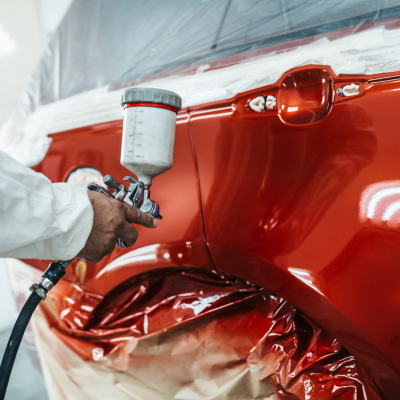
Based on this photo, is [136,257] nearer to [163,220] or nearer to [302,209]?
[163,220]

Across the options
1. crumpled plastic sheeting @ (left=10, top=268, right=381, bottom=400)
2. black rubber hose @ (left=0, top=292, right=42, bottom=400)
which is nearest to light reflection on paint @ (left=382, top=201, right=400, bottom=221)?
crumpled plastic sheeting @ (left=10, top=268, right=381, bottom=400)

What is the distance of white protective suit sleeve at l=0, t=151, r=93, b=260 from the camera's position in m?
0.61

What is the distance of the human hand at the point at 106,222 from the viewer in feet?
2.37

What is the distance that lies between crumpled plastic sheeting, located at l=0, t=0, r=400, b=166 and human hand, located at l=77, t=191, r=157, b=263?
0.35m

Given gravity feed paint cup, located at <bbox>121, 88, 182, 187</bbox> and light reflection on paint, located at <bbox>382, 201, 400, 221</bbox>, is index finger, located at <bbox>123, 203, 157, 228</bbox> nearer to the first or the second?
gravity feed paint cup, located at <bbox>121, 88, 182, 187</bbox>

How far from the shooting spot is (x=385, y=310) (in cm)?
62

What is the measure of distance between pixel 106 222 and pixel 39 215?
133 mm

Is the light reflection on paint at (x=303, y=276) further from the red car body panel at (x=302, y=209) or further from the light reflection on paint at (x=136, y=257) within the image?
the light reflection on paint at (x=136, y=257)

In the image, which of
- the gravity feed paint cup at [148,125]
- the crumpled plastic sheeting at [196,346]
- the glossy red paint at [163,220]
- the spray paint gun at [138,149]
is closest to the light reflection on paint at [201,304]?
the crumpled plastic sheeting at [196,346]

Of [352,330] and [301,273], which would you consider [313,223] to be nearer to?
[301,273]

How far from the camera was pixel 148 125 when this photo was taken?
0.77m

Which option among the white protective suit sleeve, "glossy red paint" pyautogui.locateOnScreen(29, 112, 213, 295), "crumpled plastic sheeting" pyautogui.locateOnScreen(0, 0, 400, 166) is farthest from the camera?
"glossy red paint" pyautogui.locateOnScreen(29, 112, 213, 295)

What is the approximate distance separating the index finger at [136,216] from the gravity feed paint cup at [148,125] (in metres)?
0.11

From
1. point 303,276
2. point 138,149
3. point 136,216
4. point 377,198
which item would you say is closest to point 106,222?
point 136,216
